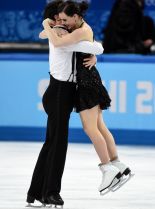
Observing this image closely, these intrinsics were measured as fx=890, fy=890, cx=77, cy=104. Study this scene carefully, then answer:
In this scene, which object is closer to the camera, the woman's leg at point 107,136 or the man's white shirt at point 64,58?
the man's white shirt at point 64,58

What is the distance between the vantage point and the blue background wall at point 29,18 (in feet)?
44.0

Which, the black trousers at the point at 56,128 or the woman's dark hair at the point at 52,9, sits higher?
the woman's dark hair at the point at 52,9

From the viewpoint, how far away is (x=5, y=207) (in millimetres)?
6305

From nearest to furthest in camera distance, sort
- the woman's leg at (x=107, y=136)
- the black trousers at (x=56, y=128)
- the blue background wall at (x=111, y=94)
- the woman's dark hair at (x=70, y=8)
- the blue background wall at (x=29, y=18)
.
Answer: the woman's dark hair at (x=70, y=8)
the black trousers at (x=56, y=128)
the woman's leg at (x=107, y=136)
the blue background wall at (x=111, y=94)
the blue background wall at (x=29, y=18)

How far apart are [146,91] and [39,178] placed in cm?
430

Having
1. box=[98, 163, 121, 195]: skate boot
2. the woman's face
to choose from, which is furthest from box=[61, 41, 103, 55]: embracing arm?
box=[98, 163, 121, 195]: skate boot

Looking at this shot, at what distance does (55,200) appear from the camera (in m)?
6.36

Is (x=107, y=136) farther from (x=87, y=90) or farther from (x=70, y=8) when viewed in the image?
(x=70, y=8)

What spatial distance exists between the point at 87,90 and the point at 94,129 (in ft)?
0.95

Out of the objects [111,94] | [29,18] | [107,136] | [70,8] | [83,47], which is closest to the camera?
[70,8]

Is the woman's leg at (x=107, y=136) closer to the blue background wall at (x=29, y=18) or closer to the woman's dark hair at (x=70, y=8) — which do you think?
the woman's dark hair at (x=70, y=8)

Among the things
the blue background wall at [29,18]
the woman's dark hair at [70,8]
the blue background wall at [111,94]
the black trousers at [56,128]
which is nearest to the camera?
the woman's dark hair at [70,8]

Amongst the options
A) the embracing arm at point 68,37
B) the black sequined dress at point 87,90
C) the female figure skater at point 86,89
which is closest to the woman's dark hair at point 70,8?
the female figure skater at point 86,89

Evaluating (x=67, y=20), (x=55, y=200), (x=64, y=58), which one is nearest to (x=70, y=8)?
(x=67, y=20)
